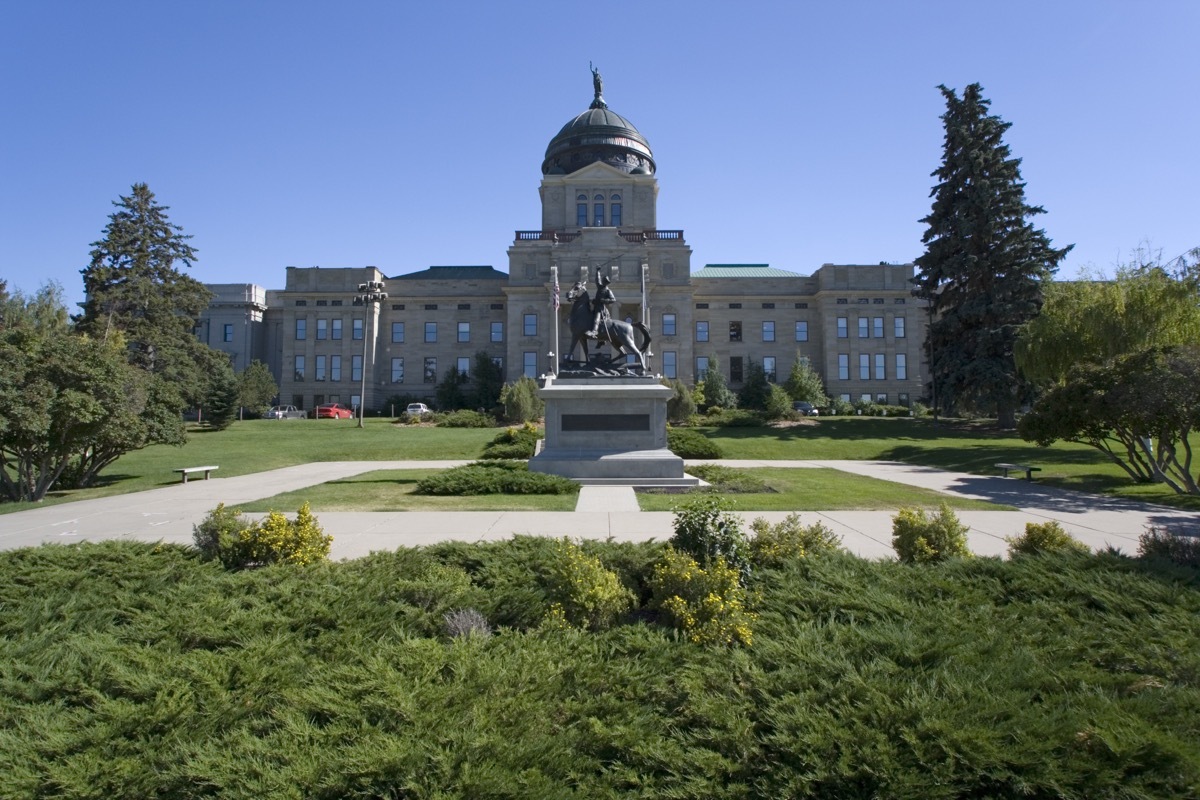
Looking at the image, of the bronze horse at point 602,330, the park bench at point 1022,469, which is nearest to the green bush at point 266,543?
the bronze horse at point 602,330

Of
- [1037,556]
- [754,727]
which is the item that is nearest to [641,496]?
[1037,556]

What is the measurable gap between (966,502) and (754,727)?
41.6ft

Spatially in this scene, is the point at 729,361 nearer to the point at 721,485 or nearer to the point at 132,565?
the point at 721,485

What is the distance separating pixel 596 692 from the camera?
458 centimetres

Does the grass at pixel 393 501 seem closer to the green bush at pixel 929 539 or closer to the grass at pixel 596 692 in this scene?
the green bush at pixel 929 539

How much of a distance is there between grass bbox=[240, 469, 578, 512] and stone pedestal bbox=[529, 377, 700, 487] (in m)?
3.08

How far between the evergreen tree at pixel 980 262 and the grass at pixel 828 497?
2416cm

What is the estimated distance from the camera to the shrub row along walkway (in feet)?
33.0

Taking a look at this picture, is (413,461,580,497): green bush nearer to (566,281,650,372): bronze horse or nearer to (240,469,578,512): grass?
(240,469,578,512): grass

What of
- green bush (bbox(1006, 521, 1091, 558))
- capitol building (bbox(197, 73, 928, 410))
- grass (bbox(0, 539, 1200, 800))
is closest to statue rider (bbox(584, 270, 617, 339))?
green bush (bbox(1006, 521, 1091, 558))

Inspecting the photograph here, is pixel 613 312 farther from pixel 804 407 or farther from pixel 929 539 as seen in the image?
pixel 929 539

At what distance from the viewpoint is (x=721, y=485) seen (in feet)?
55.7

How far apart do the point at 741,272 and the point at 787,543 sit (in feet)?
261

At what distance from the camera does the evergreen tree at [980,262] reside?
38.6m
